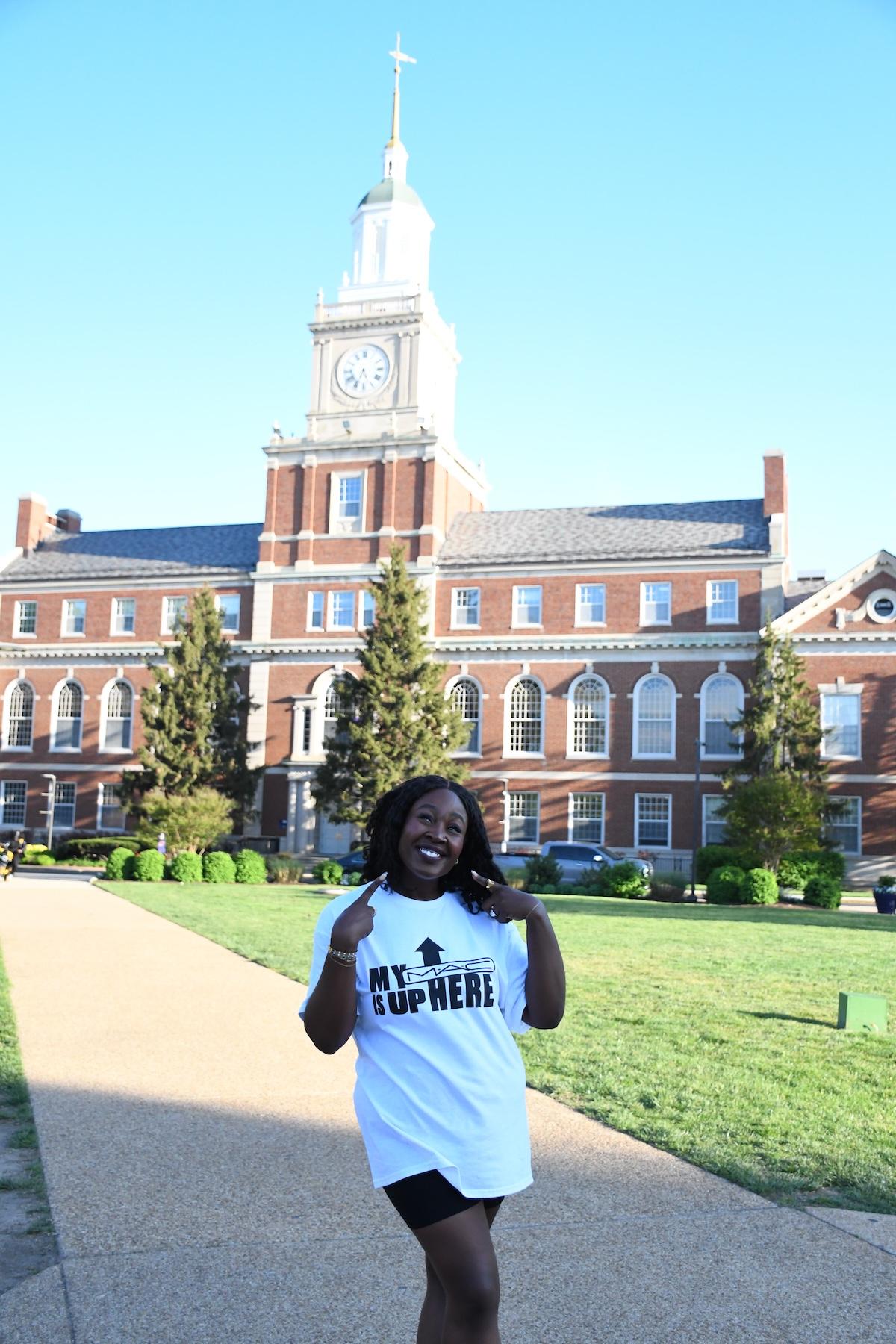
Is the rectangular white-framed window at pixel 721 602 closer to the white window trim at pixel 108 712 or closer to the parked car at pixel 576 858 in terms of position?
the parked car at pixel 576 858

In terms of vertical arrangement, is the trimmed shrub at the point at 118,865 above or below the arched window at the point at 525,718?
below

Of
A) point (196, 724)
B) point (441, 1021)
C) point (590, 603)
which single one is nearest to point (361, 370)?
point (590, 603)

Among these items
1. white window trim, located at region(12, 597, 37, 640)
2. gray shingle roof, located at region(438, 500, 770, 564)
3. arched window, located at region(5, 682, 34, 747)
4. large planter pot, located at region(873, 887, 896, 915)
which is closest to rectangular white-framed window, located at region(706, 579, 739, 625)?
gray shingle roof, located at region(438, 500, 770, 564)

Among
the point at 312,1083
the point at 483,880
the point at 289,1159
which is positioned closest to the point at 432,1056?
the point at 483,880

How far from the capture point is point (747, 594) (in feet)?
154

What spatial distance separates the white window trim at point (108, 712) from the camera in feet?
180

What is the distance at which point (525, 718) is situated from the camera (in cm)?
4922

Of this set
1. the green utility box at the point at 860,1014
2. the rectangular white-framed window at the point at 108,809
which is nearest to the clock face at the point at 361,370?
the rectangular white-framed window at the point at 108,809

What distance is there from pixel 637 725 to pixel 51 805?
24518 mm

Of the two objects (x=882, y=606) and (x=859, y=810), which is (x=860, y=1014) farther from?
(x=882, y=606)

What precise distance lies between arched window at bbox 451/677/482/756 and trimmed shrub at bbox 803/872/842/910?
19.1 metres

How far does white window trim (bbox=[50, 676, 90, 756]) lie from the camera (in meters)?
55.4

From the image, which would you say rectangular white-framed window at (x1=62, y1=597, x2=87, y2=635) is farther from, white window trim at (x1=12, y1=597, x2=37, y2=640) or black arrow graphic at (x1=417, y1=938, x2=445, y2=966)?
black arrow graphic at (x1=417, y1=938, x2=445, y2=966)

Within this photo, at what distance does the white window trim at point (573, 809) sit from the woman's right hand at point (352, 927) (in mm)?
43869
